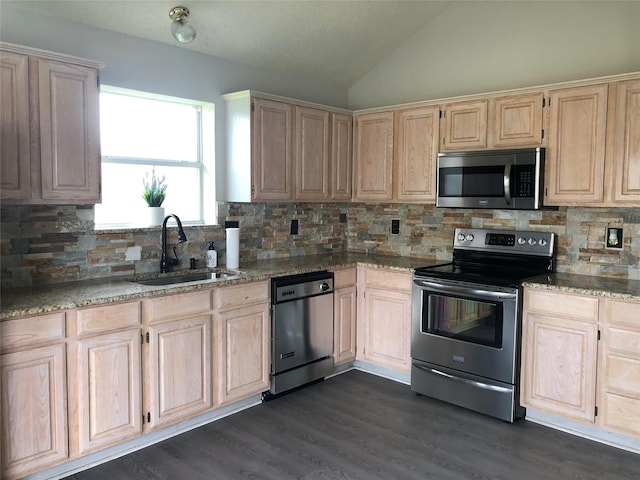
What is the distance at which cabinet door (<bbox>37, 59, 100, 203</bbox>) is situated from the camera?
2.72m

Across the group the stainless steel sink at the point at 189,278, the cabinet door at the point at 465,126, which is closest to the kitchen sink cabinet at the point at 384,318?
the cabinet door at the point at 465,126

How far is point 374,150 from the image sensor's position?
4.46 m

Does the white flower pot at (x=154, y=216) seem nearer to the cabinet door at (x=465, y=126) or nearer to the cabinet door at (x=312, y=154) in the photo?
the cabinet door at (x=312, y=154)

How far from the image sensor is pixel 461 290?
354 centimetres

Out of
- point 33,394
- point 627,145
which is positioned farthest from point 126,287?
point 627,145

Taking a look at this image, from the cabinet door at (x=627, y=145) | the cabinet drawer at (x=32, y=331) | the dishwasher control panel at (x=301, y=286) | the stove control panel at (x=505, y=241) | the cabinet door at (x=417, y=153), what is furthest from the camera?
the cabinet door at (x=417, y=153)

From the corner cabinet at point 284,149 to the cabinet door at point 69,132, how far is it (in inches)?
45.8

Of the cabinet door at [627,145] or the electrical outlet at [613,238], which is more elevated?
the cabinet door at [627,145]

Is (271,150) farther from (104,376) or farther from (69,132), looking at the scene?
(104,376)

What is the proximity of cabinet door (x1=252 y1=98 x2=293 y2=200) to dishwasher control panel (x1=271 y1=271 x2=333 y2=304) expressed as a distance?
0.67 meters

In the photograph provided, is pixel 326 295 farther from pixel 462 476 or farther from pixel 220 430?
pixel 462 476

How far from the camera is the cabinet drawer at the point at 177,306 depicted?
2912 millimetres

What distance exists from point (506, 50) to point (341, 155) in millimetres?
1528

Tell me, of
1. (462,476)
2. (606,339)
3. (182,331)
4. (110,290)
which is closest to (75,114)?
(110,290)
